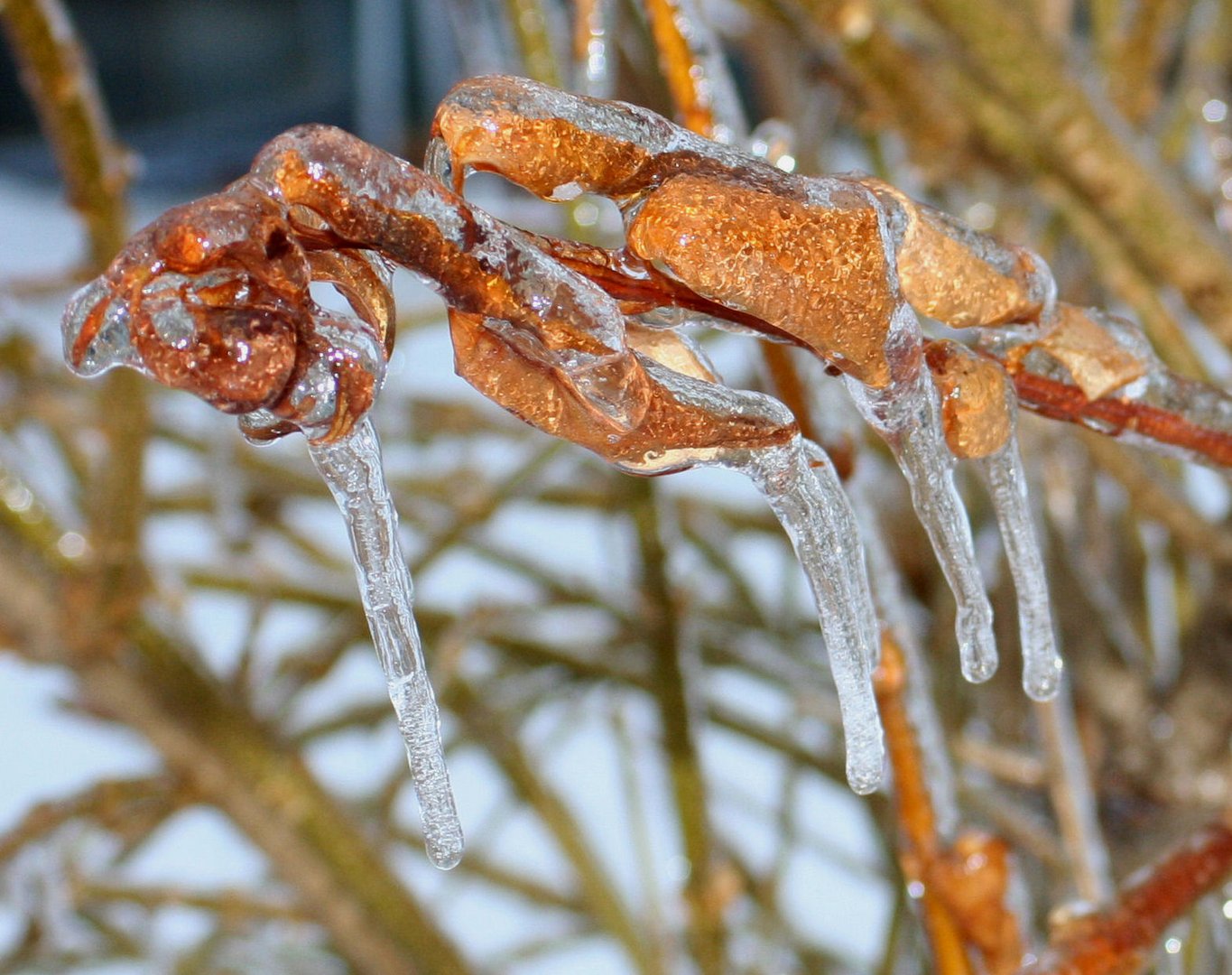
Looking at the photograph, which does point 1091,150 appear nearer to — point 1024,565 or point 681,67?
point 681,67

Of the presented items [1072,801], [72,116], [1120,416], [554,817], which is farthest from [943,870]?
[554,817]

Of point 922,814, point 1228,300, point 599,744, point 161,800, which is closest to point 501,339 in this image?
point 922,814

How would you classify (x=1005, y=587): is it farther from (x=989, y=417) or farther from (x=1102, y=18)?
(x=989, y=417)

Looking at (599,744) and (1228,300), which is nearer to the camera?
(1228,300)

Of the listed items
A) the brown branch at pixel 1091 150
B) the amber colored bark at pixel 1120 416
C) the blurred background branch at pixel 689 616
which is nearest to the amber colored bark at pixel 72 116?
Answer: the blurred background branch at pixel 689 616

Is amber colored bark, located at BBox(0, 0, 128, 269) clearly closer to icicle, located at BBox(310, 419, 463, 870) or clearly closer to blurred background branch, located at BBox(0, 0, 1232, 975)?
blurred background branch, located at BBox(0, 0, 1232, 975)

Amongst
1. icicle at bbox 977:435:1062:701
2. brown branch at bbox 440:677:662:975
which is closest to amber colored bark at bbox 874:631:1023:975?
icicle at bbox 977:435:1062:701

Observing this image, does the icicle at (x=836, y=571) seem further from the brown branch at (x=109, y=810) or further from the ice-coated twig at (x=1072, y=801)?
the brown branch at (x=109, y=810)
